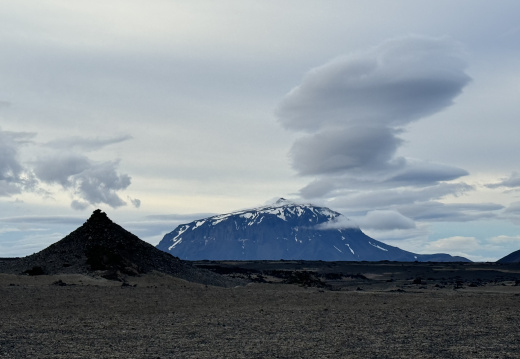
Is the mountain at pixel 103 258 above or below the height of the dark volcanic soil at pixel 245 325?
above

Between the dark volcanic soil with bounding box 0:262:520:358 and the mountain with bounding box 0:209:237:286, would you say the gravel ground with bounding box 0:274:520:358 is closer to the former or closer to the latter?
the dark volcanic soil with bounding box 0:262:520:358

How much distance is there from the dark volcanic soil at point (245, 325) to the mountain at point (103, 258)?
12703 mm

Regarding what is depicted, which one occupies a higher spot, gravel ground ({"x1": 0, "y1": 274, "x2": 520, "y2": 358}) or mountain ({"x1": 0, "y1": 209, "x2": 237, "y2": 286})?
mountain ({"x1": 0, "y1": 209, "x2": 237, "y2": 286})

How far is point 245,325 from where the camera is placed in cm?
2956

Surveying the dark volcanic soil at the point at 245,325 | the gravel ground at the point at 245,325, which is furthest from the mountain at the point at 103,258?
the gravel ground at the point at 245,325

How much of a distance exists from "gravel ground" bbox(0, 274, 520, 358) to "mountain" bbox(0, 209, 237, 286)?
13720mm

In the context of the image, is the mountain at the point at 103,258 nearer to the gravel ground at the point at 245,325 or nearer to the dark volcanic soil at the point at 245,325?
the dark volcanic soil at the point at 245,325

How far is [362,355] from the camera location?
20781 millimetres

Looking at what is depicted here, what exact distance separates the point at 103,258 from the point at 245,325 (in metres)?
38.2

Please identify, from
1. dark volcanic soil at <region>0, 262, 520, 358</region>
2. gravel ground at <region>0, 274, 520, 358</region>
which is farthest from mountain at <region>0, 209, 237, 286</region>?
gravel ground at <region>0, 274, 520, 358</region>

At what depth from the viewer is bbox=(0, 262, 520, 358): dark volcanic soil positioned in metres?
21.7

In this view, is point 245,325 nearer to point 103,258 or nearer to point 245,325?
point 245,325

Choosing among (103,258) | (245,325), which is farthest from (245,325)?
(103,258)

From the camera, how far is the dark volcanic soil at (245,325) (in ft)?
71.3
